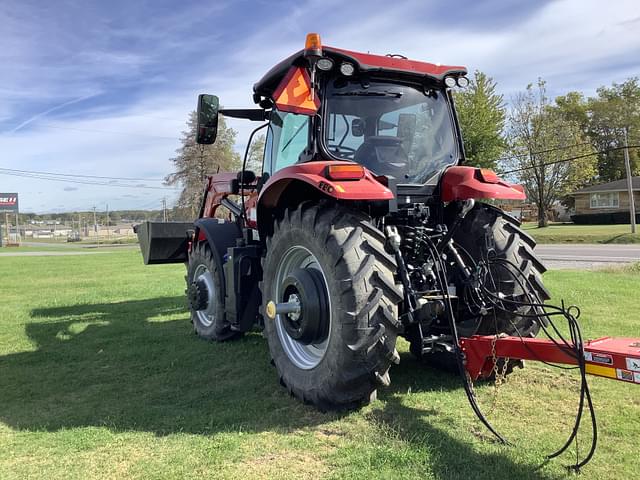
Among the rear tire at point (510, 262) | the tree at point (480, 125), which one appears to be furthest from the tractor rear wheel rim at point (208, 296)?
the tree at point (480, 125)

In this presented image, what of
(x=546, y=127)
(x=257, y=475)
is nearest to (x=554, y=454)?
(x=257, y=475)

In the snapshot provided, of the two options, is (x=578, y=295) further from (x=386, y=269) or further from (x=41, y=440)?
(x=41, y=440)

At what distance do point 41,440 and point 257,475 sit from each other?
164 centimetres

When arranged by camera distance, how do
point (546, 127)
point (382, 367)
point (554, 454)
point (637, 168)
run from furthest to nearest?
point (637, 168) < point (546, 127) < point (382, 367) < point (554, 454)

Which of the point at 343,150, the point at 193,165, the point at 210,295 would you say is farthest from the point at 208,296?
the point at 193,165

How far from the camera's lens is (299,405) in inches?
159

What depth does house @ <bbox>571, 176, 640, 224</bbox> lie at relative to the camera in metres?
42.8

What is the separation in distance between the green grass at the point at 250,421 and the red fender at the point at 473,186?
5.09 ft

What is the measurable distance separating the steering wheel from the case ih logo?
72.6 meters

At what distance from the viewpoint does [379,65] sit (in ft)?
14.0

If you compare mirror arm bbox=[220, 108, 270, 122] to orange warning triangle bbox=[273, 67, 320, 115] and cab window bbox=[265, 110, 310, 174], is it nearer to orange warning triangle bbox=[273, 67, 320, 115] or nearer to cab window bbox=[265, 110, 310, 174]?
cab window bbox=[265, 110, 310, 174]

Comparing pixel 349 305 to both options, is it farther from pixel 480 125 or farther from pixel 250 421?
pixel 480 125

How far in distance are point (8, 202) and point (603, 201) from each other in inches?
2678

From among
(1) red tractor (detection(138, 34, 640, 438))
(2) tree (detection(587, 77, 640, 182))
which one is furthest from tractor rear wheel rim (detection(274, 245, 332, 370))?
(2) tree (detection(587, 77, 640, 182))
